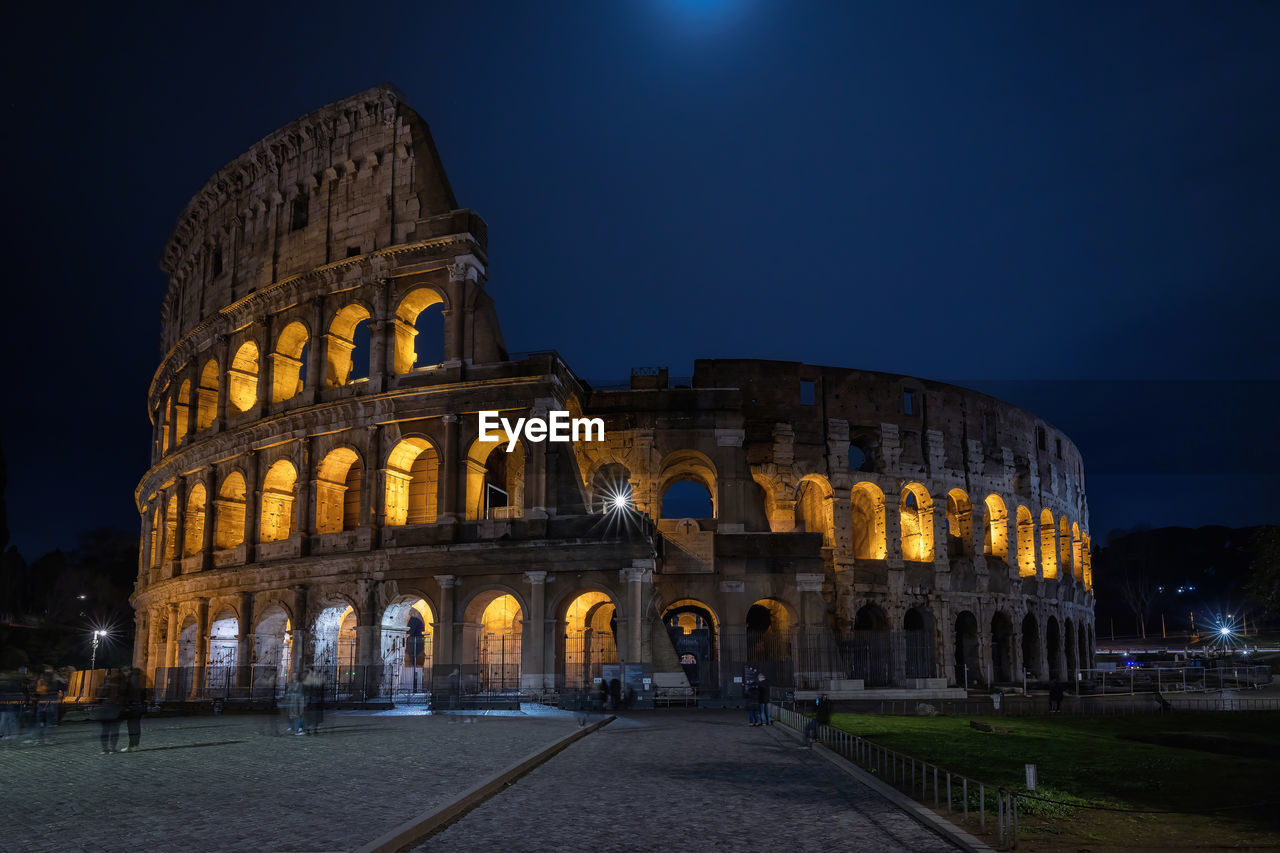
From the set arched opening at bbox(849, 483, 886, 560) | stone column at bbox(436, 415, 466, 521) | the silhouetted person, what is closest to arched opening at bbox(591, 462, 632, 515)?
stone column at bbox(436, 415, 466, 521)

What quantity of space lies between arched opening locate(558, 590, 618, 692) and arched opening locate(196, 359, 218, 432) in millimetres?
16066

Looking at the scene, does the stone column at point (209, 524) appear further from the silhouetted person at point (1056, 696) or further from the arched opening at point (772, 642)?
the silhouetted person at point (1056, 696)

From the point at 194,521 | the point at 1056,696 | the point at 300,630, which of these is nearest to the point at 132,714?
the point at 300,630

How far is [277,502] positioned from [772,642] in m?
17.1

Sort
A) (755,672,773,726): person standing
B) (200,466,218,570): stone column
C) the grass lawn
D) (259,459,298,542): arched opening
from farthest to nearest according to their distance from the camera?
(200,466,218,570): stone column → (259,459,298,542): arched opening → (755,672,773,726): person standing → the grass lawn

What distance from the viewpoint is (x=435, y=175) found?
3325 cm

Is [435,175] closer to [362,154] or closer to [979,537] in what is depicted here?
[362,154]

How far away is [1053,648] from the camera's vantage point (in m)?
45.7

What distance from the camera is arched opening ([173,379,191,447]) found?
130 feet

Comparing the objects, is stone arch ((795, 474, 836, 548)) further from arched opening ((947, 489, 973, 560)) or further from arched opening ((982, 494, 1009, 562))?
arched opening ((982, 494, 1009, 562))

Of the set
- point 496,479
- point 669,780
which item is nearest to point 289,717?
point 669,780

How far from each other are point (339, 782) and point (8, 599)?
241 ft

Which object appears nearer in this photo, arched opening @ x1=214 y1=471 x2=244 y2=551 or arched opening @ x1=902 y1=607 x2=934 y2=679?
arched opening @ x1=902 y1=607 x2=934 y2=679

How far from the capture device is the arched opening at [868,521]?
39.3 meters
